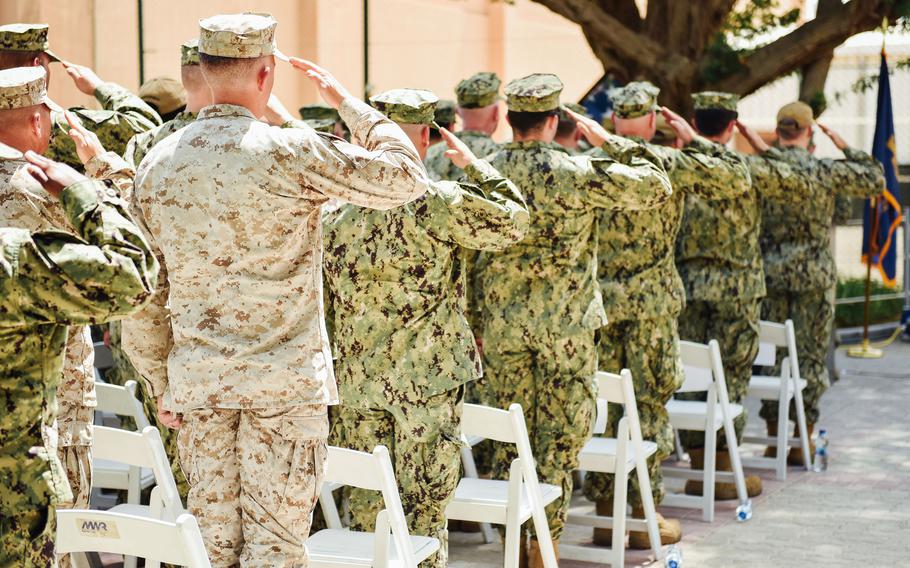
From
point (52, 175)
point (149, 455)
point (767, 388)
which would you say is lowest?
point (767, 388)

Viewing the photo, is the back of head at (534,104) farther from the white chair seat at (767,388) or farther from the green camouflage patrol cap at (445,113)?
the white chair seat at (767,388)

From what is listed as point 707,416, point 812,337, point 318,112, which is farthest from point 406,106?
point 812,337

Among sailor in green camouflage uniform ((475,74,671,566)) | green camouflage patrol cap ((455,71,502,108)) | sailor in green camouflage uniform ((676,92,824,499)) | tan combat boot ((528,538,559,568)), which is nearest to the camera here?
sailor in green camouflage uniform ((475,74,671,566))

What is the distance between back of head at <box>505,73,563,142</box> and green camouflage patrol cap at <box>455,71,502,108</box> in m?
1.72

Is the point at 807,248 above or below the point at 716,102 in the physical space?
below

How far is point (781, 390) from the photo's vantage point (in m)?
7.82

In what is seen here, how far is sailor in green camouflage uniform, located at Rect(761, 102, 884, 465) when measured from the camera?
8.40 metres

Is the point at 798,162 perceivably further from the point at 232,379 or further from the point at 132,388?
the point at 232,379

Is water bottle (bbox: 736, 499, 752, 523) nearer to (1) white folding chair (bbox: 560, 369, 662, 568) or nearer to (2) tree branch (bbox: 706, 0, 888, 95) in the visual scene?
(1) white folding chair (bbox: 560, 369, 662, 568)

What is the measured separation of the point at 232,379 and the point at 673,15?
24.3 feet

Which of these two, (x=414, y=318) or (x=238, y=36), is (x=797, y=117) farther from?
(x=238, y=36)

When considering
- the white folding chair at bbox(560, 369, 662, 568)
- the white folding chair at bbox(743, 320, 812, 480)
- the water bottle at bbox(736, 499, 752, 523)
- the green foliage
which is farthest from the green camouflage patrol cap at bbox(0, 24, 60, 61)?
the green foliage

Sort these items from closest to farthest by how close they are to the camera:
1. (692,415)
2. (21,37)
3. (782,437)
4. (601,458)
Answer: (21,37)
(601,458)
(692,415)
(782,437)

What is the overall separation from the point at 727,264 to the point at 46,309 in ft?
17.2
